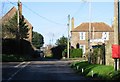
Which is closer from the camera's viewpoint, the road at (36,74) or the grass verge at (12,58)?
the road at (36,74)

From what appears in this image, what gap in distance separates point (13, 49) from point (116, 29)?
4249 centimetres

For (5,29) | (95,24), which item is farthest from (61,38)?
(5,29)

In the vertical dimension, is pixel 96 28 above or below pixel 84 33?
above

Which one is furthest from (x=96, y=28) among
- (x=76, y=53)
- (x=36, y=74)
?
(x=36, y=74)

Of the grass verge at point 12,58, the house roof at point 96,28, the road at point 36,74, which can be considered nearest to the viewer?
the road at point 36,74

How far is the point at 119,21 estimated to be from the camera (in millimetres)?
24422

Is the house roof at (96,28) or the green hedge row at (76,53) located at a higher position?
the house roof at (96,28)

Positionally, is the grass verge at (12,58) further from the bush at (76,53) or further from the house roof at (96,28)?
the house roof at (96,28)

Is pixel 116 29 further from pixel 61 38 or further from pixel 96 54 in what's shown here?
pixel 61 38

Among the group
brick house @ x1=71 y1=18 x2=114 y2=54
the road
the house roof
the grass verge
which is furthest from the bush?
the road

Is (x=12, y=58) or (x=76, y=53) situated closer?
(x=12, y=58)

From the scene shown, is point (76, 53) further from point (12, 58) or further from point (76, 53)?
point (12, 58)

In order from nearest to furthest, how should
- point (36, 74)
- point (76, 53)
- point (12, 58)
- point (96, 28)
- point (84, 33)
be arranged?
point (36, 74) < point (12, 58) < point (76, 53) < point (84, 33) < point (96, 28)

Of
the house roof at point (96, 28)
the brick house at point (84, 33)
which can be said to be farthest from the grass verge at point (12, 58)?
the house roof at point (96, 28)
